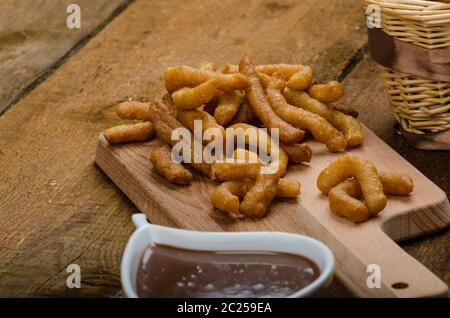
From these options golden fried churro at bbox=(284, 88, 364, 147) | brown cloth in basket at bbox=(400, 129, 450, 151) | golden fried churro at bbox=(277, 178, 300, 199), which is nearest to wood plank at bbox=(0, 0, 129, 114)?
golden fried churro at bbox=(284, 88, 364, 147)

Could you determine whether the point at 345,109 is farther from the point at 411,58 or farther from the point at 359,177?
the point at 359,177

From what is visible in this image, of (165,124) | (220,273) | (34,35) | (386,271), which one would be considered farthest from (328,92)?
(34,35)

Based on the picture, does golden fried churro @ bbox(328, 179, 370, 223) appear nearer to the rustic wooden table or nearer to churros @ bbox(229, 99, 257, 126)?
the rustic wooden table

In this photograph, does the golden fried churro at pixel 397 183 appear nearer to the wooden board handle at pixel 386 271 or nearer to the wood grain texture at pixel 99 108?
the wooden board handle at pixel 386 271

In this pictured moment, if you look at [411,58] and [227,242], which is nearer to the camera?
[227,242]

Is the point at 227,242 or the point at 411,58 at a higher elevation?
the point at 411,58
